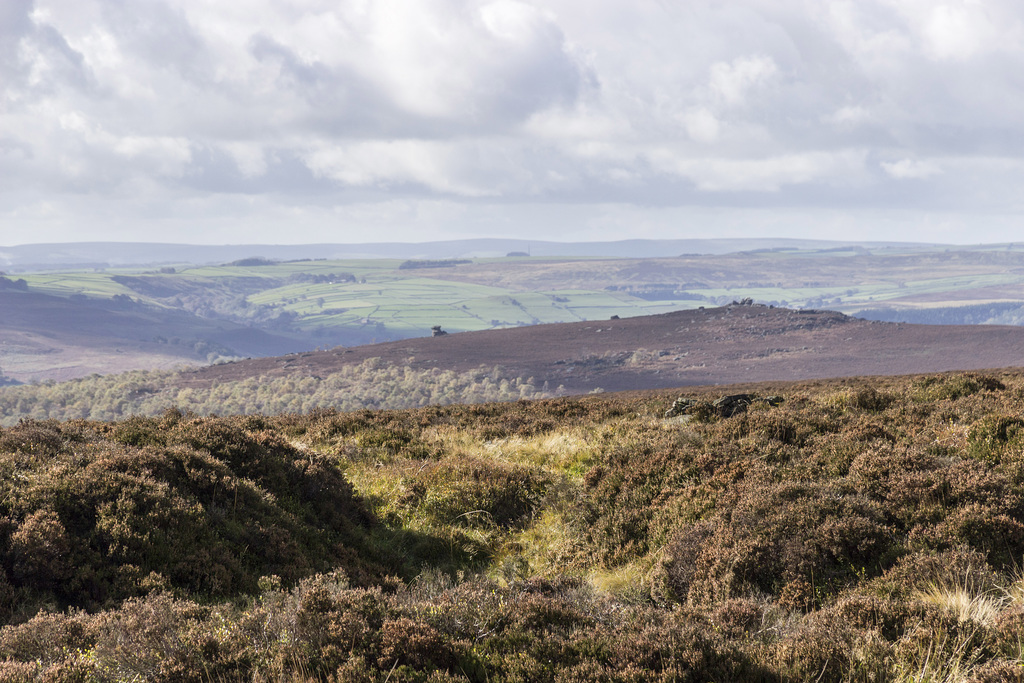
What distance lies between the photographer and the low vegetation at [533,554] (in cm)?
448

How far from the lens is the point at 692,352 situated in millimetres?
95250

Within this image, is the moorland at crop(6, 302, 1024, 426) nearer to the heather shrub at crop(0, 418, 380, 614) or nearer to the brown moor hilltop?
the brown moor hilltop

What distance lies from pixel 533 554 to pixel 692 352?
8994 centimetres

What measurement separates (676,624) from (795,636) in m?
0.78

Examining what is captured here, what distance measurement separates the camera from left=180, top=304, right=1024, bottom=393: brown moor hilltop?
258 ft

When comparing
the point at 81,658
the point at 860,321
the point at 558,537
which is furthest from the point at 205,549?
the point at 860,321

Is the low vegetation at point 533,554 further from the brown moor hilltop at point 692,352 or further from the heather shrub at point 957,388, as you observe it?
the brown moor hilltop at point 692,352

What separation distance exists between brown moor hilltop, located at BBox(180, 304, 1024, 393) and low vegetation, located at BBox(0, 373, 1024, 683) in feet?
229

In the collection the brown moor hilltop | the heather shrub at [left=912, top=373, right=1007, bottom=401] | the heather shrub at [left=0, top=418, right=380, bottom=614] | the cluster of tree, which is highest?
the heather shrub at [left=912, top=373, right=1007, bottom=401]

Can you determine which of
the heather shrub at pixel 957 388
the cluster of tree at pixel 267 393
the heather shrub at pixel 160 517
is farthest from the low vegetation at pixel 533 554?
the cluster of tree at pixel 267 393

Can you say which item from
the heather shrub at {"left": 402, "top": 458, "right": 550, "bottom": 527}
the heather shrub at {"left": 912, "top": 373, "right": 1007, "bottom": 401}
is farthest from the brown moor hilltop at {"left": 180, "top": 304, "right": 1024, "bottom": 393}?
the heather shrub at {"left": 402, "top": 458, "right": 550, "bottom": 527}

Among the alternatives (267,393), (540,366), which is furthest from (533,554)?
(540,366)

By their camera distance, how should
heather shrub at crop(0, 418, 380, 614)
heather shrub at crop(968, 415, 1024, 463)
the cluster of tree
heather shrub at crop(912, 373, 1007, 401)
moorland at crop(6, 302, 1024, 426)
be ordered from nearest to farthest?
heather shrub at crop(0, 418, 380, 614) → heather shrub at crop(968, 415, 1024, 463) → heather shrub at crop(912, 373, 1007, 401) → the cluster of tree → moorland at crop(6, 302, 1024, 426)

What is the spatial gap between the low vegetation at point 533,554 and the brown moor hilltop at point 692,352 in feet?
229
